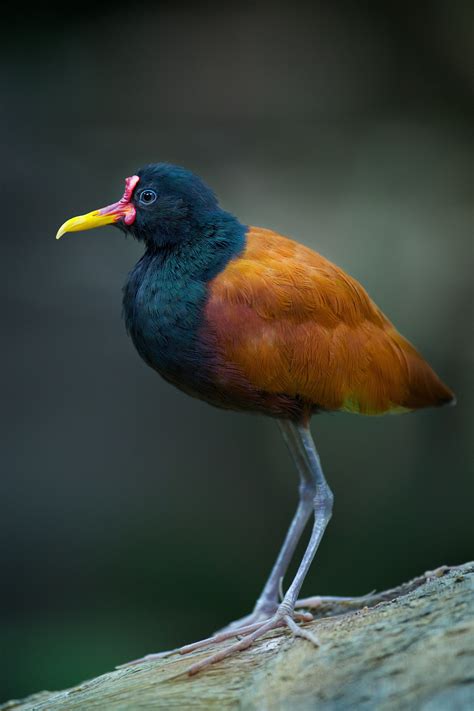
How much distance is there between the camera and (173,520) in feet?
19.8

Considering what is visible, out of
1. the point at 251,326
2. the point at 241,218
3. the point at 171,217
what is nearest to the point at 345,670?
the point at 251,326

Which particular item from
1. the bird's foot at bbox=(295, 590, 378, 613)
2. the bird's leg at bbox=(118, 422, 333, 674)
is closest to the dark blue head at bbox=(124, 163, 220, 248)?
the bird's leg at bbox=(118, 422, 333, 674)

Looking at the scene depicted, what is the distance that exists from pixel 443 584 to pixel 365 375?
2.60ft

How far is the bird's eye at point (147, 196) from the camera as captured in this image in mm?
3197

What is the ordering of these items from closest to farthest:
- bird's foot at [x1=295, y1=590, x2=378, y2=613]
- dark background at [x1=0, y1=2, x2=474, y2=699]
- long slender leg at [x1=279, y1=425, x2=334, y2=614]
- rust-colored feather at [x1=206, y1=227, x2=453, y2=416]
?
rust-colored feather at [x1=206, y1=227, x2=453, y2=416], long slender leg at [x1=279, y1=425, x2=334, y2=614], bird's foot at [x1=295, y1=590, x2=378, y2=613], dark background at [x1=0, y1=2, x2=474, y2=699]

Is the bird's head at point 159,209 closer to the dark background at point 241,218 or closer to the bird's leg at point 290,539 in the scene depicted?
the bird's leg at point 290,539

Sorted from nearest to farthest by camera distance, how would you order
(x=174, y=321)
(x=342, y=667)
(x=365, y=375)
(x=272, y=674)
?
(x=342, y=667) → (x=272, y=674) → (x=174, y=321) → (x=365, y=375)

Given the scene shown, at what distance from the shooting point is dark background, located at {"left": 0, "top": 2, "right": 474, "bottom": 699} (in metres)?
5.93

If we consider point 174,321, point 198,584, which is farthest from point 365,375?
point 198,584

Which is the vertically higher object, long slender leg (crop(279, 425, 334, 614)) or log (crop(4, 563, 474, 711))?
long slender leg (crop(279, 425, 334, 614))

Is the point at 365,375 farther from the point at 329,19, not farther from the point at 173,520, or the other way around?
the point at 329,19

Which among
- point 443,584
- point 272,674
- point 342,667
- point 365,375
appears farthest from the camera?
point 365,375

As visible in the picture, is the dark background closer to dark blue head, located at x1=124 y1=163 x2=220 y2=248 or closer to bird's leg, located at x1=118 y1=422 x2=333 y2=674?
bird's leg, located at x1=118 y1=422 x2=333 y2=674

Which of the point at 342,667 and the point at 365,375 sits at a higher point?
the point at 365,375
